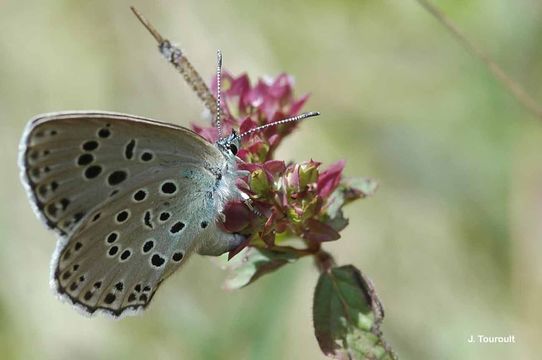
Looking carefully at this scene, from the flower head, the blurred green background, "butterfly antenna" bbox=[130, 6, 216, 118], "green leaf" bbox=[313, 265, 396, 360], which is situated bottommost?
"green leaf" bbox=[313, 265, 396, 360]

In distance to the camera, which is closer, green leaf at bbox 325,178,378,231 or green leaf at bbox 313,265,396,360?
green leaf at bbox 313,265,396,360

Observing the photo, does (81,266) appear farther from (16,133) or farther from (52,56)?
(52,56)

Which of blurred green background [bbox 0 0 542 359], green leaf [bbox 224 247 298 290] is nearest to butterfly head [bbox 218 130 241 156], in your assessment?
green leaf [bbox 224 247 298 290]

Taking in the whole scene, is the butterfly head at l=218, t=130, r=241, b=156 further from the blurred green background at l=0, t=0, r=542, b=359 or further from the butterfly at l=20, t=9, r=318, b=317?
the blurred green background at l=0, t=0, r=542, b=359
